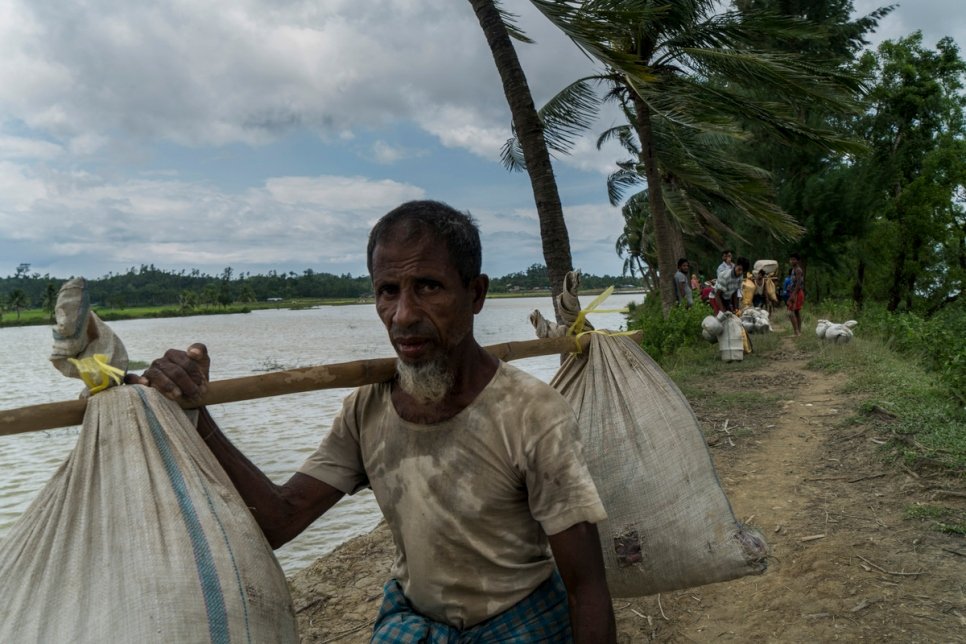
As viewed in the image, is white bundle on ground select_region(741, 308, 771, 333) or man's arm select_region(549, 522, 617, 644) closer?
man's arm select_region(549, 522, 617, 644)

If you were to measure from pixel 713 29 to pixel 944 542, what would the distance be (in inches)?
295

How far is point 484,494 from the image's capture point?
148cm

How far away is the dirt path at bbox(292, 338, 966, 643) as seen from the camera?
268cm

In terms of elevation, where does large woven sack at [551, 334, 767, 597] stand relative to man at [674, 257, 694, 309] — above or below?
below

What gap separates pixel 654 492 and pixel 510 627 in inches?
25.2

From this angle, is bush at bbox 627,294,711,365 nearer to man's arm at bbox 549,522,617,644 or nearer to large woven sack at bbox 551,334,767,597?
large woven sack at bbox 551,334,767,597

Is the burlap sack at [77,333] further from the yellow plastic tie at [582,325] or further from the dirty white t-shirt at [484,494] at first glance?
the yellow plastic tie at [582,325]

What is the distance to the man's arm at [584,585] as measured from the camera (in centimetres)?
141

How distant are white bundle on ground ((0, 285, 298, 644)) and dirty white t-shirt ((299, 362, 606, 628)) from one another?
0.34 metres

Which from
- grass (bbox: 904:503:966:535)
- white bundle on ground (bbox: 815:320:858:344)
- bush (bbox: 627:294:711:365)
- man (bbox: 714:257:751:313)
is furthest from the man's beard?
man (bbox: 714:257:751:313)

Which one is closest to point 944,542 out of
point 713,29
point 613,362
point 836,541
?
point 836,541

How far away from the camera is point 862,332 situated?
12.2m

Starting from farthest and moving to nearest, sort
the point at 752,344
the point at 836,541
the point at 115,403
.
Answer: the point at 752,344 < the point at 836,541 < the point at 115,403

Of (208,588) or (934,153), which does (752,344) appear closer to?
(208,588)
